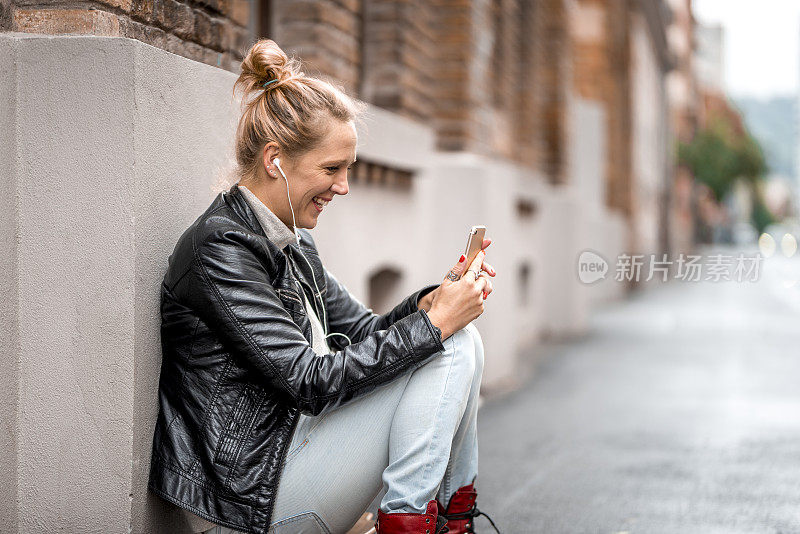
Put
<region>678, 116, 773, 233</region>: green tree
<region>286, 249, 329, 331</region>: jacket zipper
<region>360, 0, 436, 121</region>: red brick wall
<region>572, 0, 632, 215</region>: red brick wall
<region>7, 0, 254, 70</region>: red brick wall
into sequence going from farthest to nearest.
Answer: <region>678, 116, 773, 233</region>: green tree < <region>572, 0, 632, 215</region>: red brick wall < <region>360, 0, 436, 121</region>: red brick wall < <region>286, 249, 329, 331</region>: jacket zipper < <region>7, 0, 254, 70</region>: red brick wall

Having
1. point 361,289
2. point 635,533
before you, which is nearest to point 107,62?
point 635,533

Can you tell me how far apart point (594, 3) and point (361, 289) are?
53.3 ft

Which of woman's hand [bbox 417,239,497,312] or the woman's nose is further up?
the woman's nose

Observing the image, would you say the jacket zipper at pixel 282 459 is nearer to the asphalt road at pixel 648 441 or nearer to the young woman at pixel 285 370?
the young woman at pixel 285 370

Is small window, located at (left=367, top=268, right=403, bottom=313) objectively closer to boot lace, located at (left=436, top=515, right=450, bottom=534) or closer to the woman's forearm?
the woman's forearm

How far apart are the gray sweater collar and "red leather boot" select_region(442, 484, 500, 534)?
39.3 inches

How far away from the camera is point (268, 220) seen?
313 centimetres

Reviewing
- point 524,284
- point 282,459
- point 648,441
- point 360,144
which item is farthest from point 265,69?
point 524,284

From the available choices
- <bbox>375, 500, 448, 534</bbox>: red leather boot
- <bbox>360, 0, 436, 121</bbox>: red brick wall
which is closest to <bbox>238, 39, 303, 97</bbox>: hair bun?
<bbox>375, 500, 448, 534</bbox>: red leather boot

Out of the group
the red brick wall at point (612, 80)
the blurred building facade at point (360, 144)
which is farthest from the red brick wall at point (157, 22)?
the red brick wall at point (612, 80)

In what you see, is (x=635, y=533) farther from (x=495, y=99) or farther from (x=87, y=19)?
(x=495, y=99)

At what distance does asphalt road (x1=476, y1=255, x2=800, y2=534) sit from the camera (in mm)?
4543

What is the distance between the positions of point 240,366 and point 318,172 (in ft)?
1.96

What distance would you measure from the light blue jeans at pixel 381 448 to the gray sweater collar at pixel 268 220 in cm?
52
